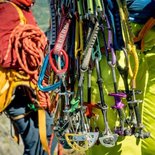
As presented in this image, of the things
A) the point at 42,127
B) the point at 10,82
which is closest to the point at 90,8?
the point at 10,82

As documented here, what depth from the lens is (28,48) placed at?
357 centimetres

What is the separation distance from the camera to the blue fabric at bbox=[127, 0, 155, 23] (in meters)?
2.41

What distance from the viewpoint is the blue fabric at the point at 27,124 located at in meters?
3.81

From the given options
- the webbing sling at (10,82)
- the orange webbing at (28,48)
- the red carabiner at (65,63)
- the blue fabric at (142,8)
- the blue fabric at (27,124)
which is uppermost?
the blue fabric at (142,8)

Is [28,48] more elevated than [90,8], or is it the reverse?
[90,8]

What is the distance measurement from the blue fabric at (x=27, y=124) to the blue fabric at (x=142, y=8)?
1563mm

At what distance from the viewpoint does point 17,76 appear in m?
3.60

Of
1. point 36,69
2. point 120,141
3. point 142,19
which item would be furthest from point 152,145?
point 36,69

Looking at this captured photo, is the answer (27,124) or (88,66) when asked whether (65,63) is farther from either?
(27,124)

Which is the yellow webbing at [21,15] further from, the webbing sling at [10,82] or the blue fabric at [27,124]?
the blue fabric at [27,124]

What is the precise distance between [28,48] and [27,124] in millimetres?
604

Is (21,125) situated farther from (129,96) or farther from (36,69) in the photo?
(129,96)

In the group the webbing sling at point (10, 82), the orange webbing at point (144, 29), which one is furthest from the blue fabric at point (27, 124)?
the orange webbing at point (144, 29)

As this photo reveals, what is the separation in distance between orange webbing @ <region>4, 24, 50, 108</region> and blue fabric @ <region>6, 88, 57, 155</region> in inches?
7.8
